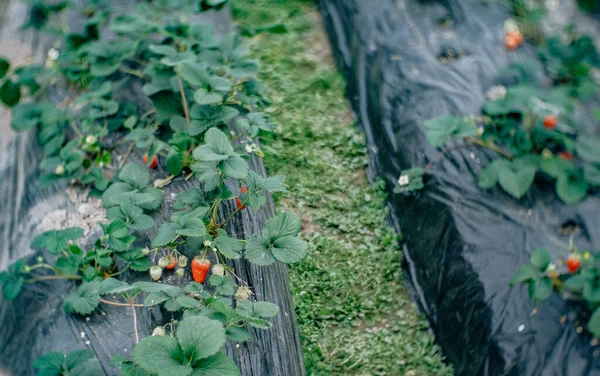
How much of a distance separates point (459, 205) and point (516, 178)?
11.0 inches

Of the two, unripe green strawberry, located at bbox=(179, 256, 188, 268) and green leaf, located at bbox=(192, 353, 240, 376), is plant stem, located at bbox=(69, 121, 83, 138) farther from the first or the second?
green leaf, located at bbox=(192, 353, 240, 376)

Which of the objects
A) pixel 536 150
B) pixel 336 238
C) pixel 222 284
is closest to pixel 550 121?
pixel 536 150

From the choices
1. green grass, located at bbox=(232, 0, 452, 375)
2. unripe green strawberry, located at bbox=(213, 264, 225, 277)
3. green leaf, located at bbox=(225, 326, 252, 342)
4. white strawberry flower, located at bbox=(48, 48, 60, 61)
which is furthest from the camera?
white strawberry flower, located at bbox=(48, 48, 60, 61)

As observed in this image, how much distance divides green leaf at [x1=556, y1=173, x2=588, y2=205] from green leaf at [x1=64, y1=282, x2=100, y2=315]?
196cm

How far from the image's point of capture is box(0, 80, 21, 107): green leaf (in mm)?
2763

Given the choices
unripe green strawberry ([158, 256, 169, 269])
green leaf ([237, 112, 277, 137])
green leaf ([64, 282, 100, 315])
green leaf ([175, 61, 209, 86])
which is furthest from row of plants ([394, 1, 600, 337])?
green leaf ([64, 282, 100, 315])

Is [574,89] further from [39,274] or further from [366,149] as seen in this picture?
[39,274]

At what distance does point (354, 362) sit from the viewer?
232 cm

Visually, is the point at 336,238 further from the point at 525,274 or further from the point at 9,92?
the point at 9,92

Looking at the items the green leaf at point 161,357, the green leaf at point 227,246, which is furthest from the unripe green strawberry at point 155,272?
the green leaf at point 161,357

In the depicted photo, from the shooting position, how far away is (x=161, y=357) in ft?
4.48

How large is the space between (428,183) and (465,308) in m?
0.62

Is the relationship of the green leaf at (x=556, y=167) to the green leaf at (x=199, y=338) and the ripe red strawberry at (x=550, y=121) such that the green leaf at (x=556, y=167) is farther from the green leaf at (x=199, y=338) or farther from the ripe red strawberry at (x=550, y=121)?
the green leaf at (x=199, y=338)

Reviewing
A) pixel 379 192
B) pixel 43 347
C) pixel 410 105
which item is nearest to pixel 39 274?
pixel 43 347
